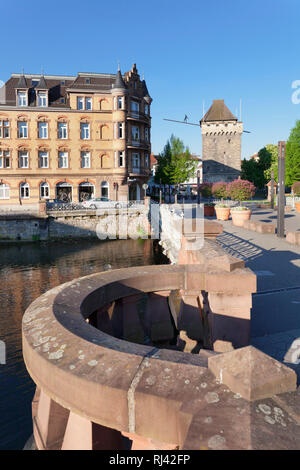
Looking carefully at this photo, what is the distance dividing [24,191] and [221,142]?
44992mm

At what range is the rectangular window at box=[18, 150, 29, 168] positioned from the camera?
1583 inches

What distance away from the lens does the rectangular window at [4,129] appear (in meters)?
39.2

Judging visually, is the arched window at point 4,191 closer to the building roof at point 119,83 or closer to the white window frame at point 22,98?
the white window frame at point 22,98

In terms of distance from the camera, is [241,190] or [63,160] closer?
[241,190]

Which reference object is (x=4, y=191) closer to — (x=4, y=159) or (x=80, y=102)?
(x=4, y=159)

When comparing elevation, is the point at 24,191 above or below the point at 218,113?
below

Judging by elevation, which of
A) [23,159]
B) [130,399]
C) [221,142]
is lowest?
[130,399]

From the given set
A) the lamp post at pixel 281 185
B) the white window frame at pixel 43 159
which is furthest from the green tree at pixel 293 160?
the lamp post at pixel 281 185

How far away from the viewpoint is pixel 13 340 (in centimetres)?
1119

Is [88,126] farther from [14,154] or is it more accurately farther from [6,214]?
[6,214]

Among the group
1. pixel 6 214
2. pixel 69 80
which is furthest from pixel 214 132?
pixel 6 214

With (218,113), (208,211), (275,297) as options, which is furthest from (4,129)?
(218,113)

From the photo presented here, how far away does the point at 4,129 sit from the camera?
3931 centimetres
